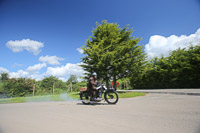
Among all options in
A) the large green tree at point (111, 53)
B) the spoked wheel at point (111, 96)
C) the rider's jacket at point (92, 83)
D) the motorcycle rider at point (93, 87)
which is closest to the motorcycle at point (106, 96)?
the spoked wheel at point (111, 96)

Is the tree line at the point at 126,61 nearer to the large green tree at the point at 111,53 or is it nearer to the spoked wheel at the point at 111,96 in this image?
the large green tree at the point at 111,53

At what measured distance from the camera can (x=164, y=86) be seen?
22047mm

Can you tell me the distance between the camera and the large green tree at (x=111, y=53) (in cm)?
1448

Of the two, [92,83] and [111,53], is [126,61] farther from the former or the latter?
[92,83]

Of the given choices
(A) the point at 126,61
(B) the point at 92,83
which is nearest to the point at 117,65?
(A) the point at 126,61

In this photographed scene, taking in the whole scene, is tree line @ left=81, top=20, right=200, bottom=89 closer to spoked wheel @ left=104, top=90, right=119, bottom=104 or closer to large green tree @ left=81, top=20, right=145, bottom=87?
large green tree @ left=81, top=20, right=145, bottom=87

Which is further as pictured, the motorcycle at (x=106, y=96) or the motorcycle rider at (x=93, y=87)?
the motorcycle rider at (x=93, y=87)

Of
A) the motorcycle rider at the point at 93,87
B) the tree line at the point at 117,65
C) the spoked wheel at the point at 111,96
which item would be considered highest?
the tree line at the point at 117,65

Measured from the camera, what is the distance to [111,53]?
45.7 ft

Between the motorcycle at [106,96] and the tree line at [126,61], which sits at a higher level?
the tree line at [126,61]

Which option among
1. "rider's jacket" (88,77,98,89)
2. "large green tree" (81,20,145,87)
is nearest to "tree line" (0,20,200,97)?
"large green tree" (81,20,145,87)

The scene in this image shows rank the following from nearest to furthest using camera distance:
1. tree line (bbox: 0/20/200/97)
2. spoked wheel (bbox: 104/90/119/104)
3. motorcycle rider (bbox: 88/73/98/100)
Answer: spoked wheel (bbox: 104/90/119/104)
motorcycle rider (bbox: 88/73/98/100)
tree line (bbox: 0/20/200/97)

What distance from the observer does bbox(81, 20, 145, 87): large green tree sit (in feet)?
47.5

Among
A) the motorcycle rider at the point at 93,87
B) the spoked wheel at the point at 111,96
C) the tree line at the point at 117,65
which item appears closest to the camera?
the spoked wheel at the point at 111,96
